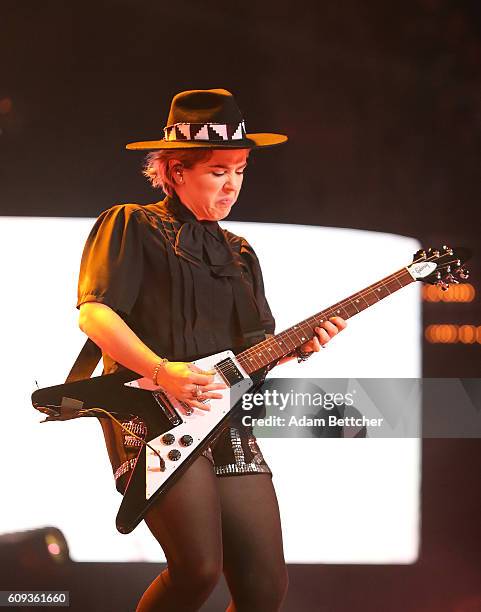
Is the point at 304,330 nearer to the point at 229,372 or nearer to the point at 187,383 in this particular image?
the point at 229,372

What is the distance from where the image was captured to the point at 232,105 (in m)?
2.51

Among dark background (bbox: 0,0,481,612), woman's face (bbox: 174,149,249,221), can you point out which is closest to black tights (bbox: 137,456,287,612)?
woman's face (bbox: 174,149,249,221)

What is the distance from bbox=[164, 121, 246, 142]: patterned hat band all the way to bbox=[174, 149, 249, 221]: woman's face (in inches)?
1.5

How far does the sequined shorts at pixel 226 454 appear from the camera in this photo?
7.47 ft

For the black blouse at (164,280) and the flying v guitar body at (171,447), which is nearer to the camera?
the flying v guitar body at (171,447)

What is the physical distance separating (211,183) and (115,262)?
1.17ft

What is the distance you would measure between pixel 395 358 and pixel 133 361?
1.25 metres

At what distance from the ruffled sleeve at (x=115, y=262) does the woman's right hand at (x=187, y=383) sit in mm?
212

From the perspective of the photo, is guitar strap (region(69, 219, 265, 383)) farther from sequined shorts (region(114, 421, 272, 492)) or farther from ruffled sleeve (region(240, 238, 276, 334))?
sequined shorts (region(114, 421, 272, 492))

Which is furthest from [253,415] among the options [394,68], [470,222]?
[394,68]

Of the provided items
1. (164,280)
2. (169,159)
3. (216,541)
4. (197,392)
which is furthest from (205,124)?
(216,541)

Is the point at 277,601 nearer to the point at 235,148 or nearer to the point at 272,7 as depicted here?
the point at 235,148

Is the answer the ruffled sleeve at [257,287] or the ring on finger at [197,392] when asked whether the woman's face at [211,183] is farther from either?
the ring on finger at [197,392]

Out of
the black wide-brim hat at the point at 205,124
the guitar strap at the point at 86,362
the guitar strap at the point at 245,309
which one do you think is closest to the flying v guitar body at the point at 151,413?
the guitar strap at the point at 245,309
